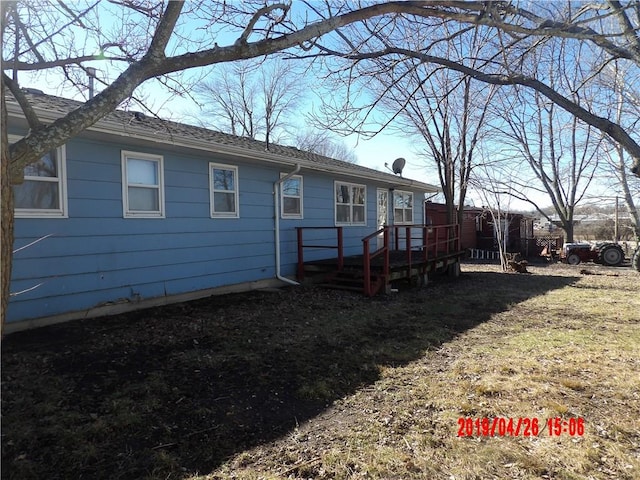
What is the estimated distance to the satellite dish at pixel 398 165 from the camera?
45.0 feet

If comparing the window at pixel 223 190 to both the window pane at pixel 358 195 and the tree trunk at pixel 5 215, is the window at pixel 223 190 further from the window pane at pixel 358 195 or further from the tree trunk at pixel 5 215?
the tree trunk at pixel 5 215

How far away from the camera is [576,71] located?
5676mm

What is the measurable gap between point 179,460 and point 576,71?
6.71 metres

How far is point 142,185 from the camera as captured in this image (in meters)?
6.30

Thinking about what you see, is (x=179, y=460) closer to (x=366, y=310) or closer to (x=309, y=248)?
(x=366, y=310)

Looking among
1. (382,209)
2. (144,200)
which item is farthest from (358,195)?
(144,200)

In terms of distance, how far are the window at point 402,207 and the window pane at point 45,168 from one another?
9799 mm

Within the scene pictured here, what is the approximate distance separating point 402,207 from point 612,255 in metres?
9.84

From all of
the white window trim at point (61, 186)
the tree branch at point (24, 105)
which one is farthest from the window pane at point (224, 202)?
the tree branch at point (24, 105)

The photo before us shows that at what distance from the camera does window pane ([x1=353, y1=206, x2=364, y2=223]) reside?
Answer: 11313 millimetres

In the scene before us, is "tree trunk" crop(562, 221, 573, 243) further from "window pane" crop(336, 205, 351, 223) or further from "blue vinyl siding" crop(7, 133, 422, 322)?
"blue vinyl siding" crop(7, 133, 422, 322)

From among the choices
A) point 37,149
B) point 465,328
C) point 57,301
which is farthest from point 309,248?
point 37,149

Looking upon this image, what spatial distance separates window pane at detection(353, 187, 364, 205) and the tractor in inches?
445
